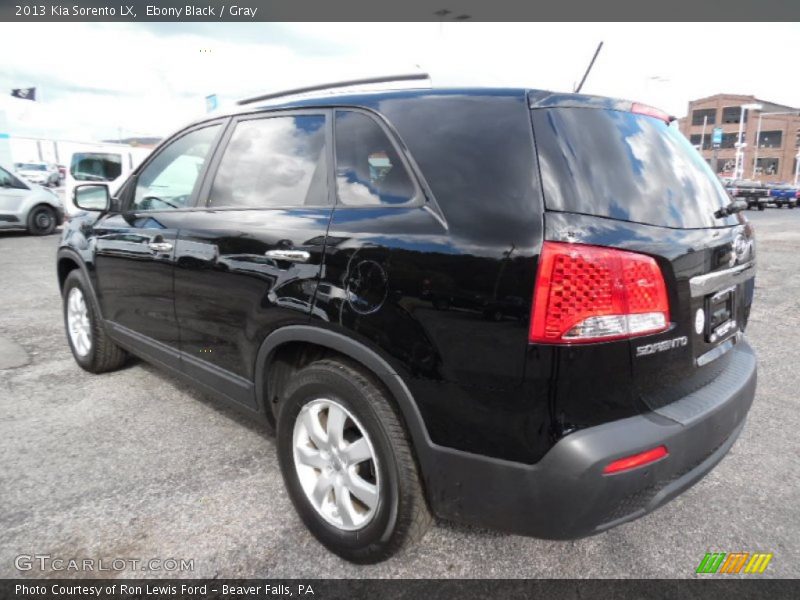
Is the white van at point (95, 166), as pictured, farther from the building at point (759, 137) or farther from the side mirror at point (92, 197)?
the building at point (759, 137)

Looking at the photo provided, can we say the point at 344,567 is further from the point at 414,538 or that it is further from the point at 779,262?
the point at 779,262

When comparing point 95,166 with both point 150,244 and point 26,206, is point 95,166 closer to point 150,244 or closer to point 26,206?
point 26,206

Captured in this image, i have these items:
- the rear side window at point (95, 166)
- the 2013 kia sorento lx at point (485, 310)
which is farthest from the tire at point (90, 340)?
the rear side window at point (95, 166)

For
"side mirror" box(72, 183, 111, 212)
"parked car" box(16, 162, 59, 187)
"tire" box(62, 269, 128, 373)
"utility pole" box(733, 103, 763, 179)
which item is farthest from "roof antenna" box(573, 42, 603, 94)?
"utility pole" box(733, 103, 763, 179)

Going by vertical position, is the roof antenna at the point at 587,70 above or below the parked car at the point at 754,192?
above

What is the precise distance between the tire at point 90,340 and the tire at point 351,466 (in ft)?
7.41

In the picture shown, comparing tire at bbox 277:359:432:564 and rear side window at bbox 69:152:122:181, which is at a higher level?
rear side window at bbox 69:152:122:181

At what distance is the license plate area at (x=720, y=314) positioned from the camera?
1.94 metres

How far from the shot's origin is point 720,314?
6.69 ft

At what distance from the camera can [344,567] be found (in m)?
2.11

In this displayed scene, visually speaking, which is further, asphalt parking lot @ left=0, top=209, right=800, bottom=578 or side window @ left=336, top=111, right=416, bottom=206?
asphalt parking lot @ left=0, top=209, right=800, bottom=578

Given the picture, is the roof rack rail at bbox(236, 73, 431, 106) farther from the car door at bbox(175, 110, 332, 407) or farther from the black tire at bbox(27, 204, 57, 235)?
the black tire at bbox(27, 204, 57, 235)

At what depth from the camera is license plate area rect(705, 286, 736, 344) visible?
1944mm

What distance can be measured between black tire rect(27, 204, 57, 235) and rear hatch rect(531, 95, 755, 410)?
14.2 meters
